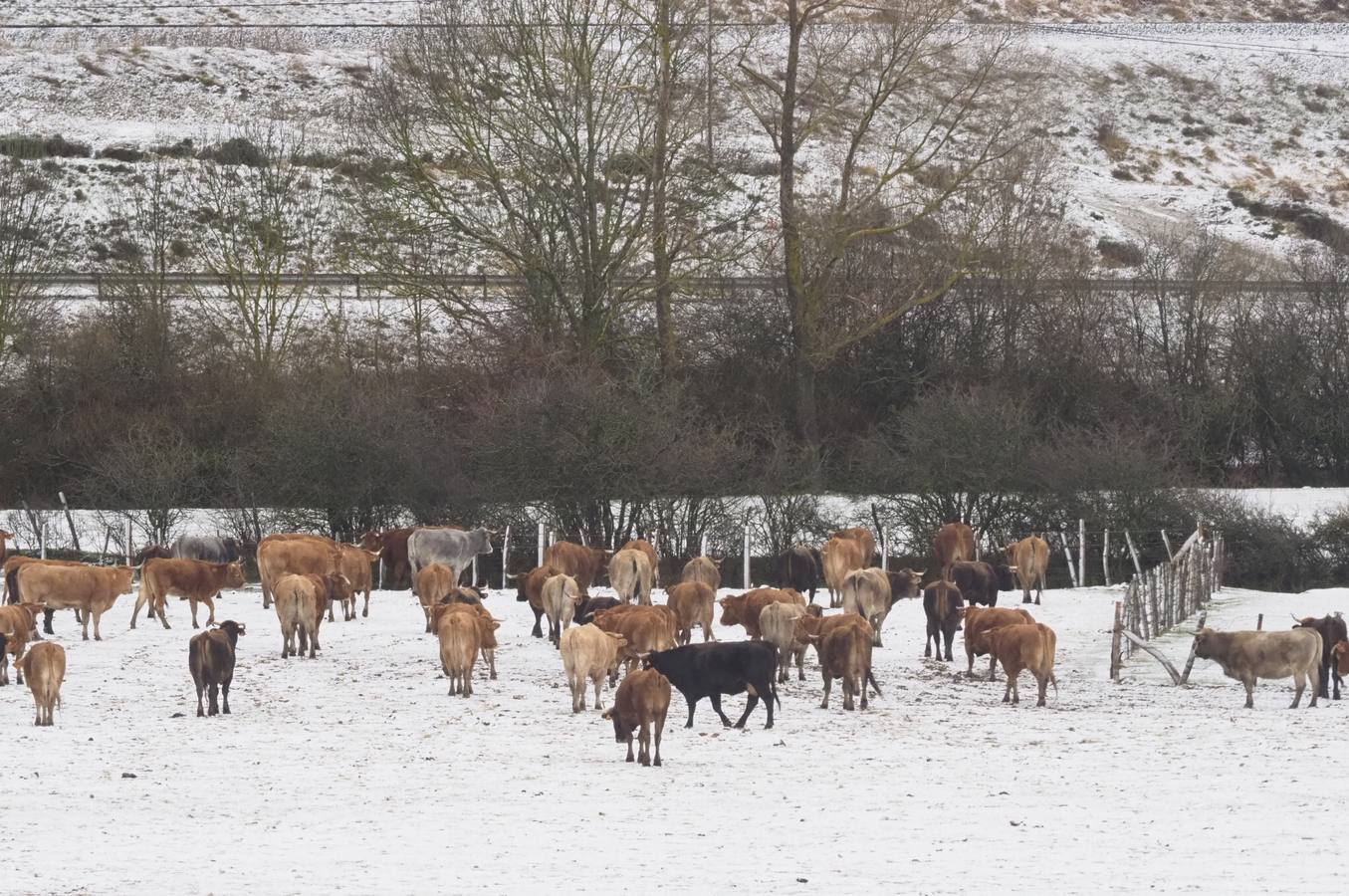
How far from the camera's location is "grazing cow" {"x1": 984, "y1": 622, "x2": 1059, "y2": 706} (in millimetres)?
18328

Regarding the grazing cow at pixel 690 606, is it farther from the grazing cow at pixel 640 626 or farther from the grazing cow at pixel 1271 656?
the grazing cow at pixel 1271 656

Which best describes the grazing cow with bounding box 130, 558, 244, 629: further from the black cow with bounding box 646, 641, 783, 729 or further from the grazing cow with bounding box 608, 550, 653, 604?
the black cow with bounding box 646, 641, 783, 729

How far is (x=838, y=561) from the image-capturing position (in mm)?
27719

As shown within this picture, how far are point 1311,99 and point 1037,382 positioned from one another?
135 feet

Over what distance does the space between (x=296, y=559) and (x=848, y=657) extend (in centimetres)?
1029

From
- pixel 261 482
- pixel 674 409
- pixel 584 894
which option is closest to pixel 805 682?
pixel 584 894

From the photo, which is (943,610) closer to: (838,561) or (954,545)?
(838,561)

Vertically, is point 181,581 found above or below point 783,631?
above

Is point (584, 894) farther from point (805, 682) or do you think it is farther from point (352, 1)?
point (352, 1)

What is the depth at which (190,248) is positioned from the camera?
Answer: 5812 cm

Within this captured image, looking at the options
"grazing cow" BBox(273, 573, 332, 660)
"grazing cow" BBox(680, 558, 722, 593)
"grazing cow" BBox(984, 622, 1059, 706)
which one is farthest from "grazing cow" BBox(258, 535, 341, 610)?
"grazing cow" BBox(984, 622, 1059, 706)

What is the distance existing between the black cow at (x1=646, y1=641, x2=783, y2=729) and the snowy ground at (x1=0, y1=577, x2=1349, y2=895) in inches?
17.1

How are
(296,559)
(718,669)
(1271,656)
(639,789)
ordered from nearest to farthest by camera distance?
(639,789) < (718,669) < (1271,656) < (296,559)

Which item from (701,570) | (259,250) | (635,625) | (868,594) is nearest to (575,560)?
(701,570)
